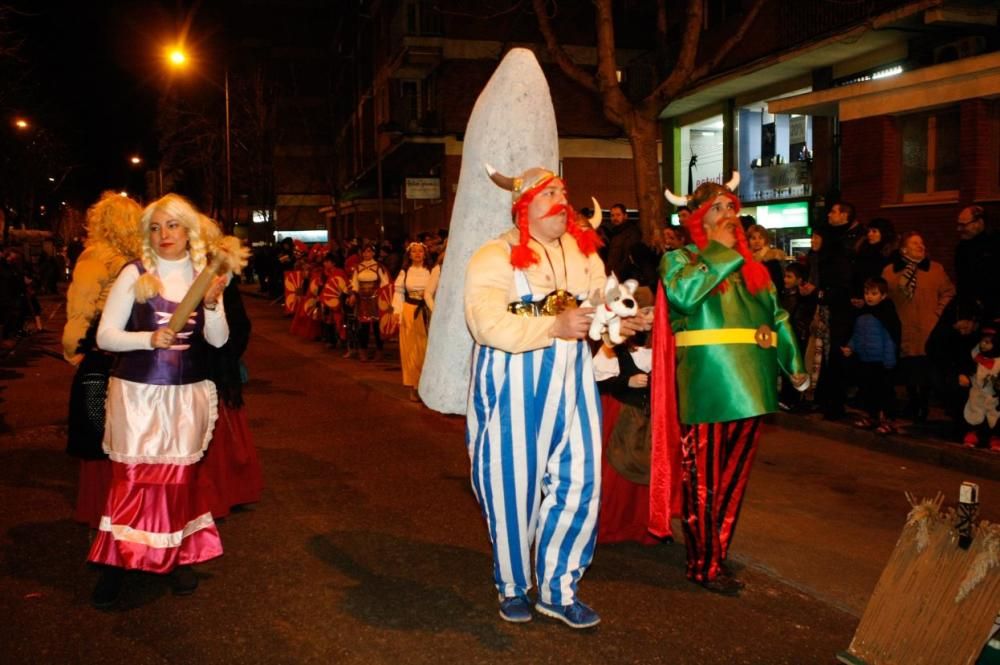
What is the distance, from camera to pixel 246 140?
46.3m

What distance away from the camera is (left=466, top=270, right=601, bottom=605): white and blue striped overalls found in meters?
4.07

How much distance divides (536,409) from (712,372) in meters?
0.94

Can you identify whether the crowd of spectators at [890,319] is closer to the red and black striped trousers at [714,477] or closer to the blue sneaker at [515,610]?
the red and black striped trousers at [714,477]

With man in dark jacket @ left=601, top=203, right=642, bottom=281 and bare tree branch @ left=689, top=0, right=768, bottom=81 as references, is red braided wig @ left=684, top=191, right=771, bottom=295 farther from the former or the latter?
bare tree branch @ left=689, top=0, right=768, bottom=81

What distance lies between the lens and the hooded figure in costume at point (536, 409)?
4023mm

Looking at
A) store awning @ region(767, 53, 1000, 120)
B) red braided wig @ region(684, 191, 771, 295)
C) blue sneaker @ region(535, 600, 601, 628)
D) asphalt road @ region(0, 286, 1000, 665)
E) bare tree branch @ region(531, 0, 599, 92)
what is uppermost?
bare tree branch @ region(531, 0, 599, 92)

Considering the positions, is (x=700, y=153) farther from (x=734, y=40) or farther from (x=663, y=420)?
(x=663, y=420)

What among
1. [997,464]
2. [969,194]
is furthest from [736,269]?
[969,194]

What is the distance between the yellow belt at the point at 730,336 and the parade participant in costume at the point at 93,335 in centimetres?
294

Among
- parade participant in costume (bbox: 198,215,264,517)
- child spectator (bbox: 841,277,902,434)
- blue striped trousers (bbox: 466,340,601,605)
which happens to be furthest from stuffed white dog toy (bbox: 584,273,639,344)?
child spectator (bbox: 841,277,902,434)

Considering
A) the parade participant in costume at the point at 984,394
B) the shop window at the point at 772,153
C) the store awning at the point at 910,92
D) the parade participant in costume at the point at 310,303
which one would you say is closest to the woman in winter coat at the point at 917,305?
the parade participant in costume at the point at 984,394

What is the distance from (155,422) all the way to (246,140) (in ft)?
145

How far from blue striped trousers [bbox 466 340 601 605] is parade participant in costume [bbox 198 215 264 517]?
6.04 feet

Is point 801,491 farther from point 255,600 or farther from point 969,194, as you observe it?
point 969,194
